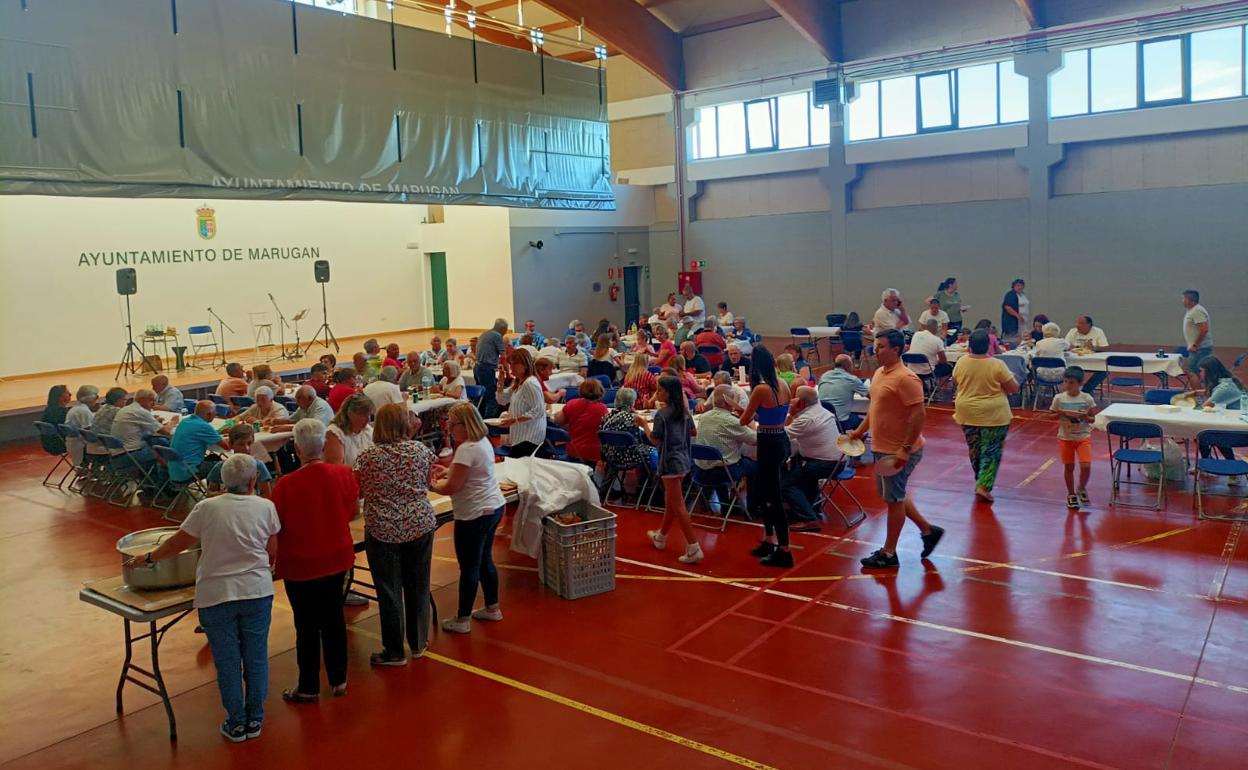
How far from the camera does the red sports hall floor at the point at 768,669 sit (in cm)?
450

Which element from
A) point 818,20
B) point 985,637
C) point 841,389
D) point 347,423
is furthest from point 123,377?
point 985,637

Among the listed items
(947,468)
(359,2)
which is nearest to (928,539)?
(947,468)

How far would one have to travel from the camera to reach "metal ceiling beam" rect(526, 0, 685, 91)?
18.6 metres

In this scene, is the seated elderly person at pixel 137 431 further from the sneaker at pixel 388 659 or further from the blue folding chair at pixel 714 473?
the blue folding chair at pixel 714 473

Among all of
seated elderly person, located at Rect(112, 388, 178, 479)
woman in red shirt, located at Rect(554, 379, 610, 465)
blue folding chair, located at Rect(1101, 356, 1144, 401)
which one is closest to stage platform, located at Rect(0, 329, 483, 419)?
seated elderly person, located at Rect(112, 388, 178, 479)

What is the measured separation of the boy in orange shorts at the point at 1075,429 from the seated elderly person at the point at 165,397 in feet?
31.1

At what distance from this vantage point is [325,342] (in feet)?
70.1

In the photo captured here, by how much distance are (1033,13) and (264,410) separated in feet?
51.6

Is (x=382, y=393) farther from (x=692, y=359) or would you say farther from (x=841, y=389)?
(x=841, y=389)

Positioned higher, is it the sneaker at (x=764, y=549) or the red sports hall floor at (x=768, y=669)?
the sneaker at (x=764, y=549)

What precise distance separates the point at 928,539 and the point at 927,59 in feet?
45.0

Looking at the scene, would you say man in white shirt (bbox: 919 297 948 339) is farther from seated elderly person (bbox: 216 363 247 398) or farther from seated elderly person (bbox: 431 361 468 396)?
seated elderly person (bbox: 216 363 247 398)

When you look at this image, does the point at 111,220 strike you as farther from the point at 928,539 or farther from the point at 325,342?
the point at 928,539

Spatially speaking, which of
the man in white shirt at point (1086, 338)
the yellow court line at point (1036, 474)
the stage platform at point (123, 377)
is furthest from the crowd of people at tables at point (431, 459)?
the stage platform at point (123, 377)
